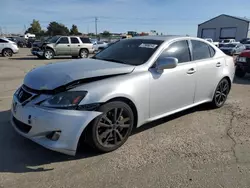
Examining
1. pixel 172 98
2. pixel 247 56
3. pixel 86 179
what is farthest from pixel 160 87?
pixel 247 56

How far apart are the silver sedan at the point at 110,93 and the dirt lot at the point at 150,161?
0.92 ft

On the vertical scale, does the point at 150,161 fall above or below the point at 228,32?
below

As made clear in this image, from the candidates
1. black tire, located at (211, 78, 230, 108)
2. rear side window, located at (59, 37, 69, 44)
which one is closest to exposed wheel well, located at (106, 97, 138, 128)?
black tire, located at (211, 78, 230, 108)

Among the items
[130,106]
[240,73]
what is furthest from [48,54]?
Answer: [130,106]

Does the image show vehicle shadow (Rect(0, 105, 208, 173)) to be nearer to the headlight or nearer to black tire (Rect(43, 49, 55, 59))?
the headlight

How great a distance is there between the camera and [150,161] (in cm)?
307

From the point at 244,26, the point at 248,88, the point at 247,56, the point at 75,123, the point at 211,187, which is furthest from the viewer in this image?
the point at 244,26

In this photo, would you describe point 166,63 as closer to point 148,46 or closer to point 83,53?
point 148,46

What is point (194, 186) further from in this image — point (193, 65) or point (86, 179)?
point (193, 65)

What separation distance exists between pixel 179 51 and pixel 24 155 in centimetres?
297

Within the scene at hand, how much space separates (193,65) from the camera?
4.24 metres

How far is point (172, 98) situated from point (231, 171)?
1.45 metres

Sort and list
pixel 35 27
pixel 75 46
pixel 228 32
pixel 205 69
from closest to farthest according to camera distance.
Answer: pixel 205 69 → pixel 75 46 → pixel 228 32 → pixel 35 27

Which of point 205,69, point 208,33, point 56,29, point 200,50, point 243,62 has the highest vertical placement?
point 56,29
